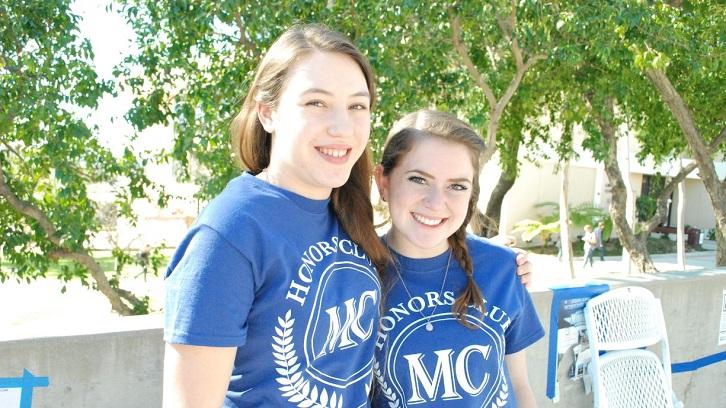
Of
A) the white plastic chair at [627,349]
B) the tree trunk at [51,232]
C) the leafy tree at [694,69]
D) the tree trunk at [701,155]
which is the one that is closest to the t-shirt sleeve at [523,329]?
the white plastic chair at [627,349]

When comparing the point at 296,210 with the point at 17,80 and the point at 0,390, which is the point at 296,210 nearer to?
the point at 0,390

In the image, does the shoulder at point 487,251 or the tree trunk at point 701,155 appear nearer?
the shoulder at point 487,251

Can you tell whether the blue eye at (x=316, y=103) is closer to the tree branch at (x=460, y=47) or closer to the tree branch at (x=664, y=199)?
the tree branch at (x=460, y=47)

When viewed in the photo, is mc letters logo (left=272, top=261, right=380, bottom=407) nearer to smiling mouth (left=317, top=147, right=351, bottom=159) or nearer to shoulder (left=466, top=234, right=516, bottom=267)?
smiling mouth (left=317, top=147, right=351, bottom=159)

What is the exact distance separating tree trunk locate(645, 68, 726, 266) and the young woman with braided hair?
6774mm

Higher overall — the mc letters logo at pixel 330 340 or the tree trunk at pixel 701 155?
the tree trunk at pixel 701 155

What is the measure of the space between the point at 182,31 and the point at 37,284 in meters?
15.8

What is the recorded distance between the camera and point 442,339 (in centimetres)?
201

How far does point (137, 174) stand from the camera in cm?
662

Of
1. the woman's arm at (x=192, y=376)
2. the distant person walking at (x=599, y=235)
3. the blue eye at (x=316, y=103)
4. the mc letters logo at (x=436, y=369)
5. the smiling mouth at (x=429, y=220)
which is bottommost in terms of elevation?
the distant person walking at (x=599, y=235)

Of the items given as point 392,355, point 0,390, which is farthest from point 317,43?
point 0,390

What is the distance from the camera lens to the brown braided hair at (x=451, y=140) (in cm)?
210

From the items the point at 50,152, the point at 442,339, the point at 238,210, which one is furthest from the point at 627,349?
the point at 50,152

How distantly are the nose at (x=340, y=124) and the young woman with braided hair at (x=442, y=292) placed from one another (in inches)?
18.8
